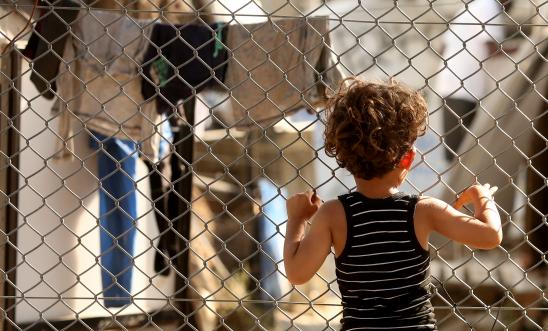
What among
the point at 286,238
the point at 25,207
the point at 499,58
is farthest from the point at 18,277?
the point at 499,58

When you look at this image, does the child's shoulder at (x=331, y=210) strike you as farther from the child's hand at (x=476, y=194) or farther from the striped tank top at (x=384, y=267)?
the child's hand at (x=476, y=194)

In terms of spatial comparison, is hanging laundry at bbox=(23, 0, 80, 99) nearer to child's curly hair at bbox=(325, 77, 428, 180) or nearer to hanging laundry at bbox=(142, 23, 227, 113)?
hanging laundry at bbox=(142, 23, 227, 113)

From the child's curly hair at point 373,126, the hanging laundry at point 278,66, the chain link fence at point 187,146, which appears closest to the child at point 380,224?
the child's curly hair at point 373,126

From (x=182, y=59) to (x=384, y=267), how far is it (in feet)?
6.40

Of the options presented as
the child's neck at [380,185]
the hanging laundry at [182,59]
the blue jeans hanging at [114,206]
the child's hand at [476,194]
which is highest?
the hanging laundry at [182,59]

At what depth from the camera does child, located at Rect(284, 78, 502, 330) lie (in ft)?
8.43

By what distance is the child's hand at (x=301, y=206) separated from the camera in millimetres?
2701

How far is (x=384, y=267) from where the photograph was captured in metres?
2.59

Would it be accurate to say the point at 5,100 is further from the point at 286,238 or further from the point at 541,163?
the point at 541,163

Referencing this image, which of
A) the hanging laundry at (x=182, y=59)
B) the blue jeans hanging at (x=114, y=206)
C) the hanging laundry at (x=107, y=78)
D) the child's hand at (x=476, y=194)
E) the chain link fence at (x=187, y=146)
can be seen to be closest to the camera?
the child's hand at (x=476, y=194)

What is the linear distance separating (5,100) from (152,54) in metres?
0.63

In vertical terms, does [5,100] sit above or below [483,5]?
below

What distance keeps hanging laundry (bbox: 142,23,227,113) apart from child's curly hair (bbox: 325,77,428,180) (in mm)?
1525

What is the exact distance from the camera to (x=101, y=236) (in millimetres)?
5129
